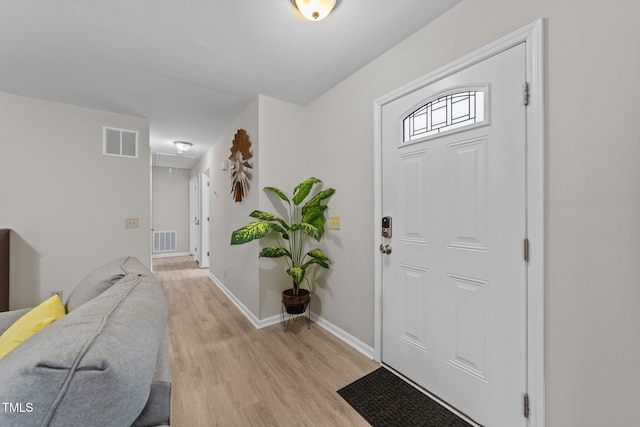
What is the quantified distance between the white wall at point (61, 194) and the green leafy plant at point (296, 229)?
1.91 metres

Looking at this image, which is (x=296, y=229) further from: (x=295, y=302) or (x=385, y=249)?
(x=385, y=249)

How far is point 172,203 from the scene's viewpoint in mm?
6504

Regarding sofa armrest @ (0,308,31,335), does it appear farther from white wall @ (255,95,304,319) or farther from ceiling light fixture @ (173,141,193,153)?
ceiling light fixture @ (173,141,193,153)

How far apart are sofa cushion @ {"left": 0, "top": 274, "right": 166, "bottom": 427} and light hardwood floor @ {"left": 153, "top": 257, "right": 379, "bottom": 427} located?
120 centimetres

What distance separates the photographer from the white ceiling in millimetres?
1557

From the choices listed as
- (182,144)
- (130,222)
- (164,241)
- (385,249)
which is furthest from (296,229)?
(164,241)

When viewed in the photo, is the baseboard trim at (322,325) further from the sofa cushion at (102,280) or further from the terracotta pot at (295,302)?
the sofa cushion at (102,280)

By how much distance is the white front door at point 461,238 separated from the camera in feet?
4.24

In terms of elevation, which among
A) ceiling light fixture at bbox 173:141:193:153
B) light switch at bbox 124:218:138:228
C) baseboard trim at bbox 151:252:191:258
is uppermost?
ceiling light fixture at bbox 173:141:193:153

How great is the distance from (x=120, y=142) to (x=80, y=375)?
347 centimetres

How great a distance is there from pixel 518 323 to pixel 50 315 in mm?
2121

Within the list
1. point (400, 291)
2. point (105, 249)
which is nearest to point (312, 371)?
point (400, 291)

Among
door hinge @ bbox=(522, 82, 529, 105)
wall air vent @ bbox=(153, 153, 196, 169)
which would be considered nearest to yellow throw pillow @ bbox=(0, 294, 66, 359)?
door hinge @ bbox=(522, 82, 529, 105)

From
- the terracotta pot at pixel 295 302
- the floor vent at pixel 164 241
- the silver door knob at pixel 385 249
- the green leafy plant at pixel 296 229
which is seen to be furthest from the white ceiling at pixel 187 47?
the floor vent at pixel 164 241
